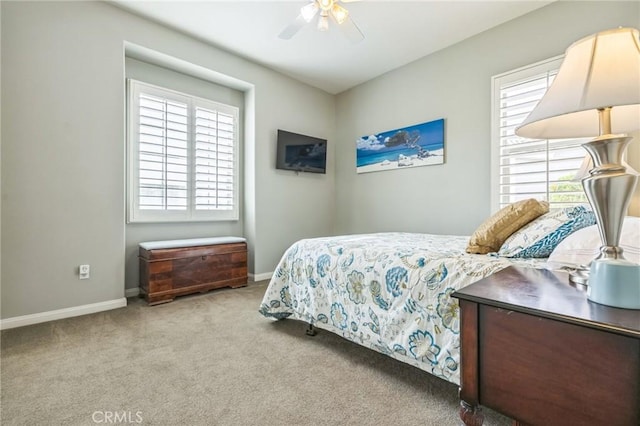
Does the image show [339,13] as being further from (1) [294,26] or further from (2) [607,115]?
(2) [607,115]

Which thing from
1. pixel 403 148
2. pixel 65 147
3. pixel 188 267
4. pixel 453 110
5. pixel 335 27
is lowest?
pixel 188 267

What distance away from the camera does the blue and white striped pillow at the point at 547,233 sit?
59.6 inches

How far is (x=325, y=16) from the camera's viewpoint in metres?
2.44

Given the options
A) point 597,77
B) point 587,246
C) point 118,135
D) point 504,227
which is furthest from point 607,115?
point 118,135

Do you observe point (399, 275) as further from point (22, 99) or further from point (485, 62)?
point (22, 99)

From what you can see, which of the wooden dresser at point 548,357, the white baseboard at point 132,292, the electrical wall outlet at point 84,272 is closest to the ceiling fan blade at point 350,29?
the wooden dresser at point 548,357

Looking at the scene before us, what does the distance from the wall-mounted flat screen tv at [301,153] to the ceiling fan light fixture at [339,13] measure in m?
1.92

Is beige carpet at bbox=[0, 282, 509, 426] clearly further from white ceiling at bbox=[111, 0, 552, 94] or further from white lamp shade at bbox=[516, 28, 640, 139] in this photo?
white ceiling at bbox=[111, 0, 552, 94]

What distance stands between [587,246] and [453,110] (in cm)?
259

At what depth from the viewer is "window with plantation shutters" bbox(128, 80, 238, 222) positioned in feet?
10.7

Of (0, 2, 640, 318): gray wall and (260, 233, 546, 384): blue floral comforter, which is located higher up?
(0, 2, 640, 318): gray wall

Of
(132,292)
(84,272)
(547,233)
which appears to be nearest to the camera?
(547,233)

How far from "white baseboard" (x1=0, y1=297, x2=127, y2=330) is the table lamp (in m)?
3.49

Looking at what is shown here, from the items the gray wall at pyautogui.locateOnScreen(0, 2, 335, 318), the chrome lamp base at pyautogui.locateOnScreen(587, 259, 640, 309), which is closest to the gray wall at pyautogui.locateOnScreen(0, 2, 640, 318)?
the gray wall at pyautogui.locateOnScreen(0, 2, 335, 318)
